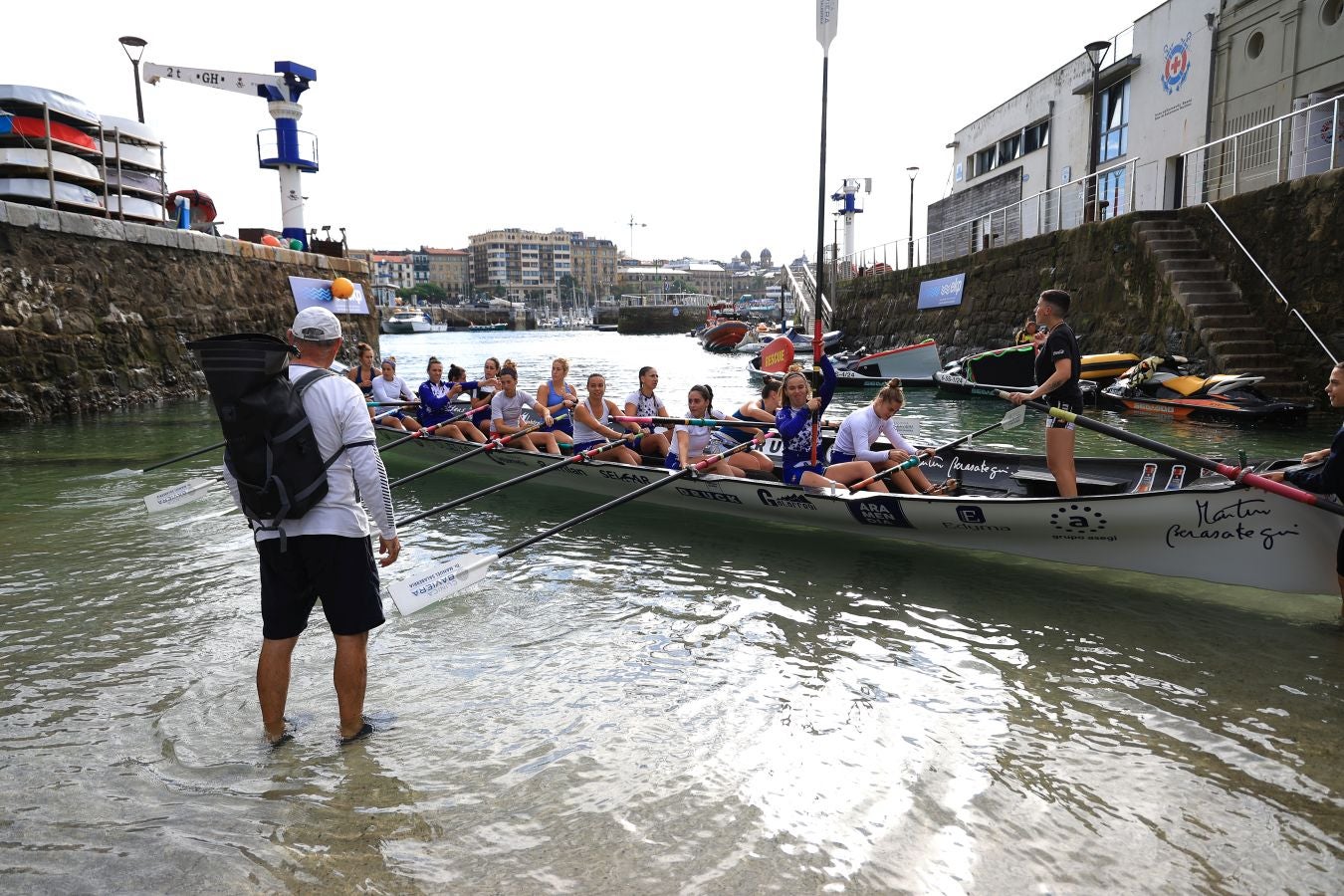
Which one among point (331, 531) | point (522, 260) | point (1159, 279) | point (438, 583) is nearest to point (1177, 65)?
point (1159, 279)

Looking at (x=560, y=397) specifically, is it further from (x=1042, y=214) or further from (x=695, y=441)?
(x=1042, y=214)

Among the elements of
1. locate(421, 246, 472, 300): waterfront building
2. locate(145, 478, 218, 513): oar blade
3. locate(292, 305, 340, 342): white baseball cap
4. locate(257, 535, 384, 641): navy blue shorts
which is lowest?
locate(145, 478, 218, 513): oar blade

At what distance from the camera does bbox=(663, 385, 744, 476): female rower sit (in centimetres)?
906

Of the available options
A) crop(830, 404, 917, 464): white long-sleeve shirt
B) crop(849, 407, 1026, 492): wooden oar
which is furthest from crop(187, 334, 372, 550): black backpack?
crop(830, 404, 917, 464): white long-sleeve shirt

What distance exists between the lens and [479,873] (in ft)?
10.6

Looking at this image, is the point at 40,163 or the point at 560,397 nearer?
the point at 560,397

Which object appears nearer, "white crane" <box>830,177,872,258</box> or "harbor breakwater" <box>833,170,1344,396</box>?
"harbor breakwater" <box>833,170,1344,396</box>

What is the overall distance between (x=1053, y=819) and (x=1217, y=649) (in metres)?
2.61

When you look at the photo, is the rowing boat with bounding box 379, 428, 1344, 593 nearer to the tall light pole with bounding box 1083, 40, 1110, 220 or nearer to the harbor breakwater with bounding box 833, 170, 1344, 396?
the harbor breakwater with bounding box 833, 170, 1344, 396

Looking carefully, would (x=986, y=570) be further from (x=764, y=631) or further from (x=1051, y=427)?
(x=764, y=631)

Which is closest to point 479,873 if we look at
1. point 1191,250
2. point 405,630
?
point 405,630

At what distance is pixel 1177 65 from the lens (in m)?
22.2

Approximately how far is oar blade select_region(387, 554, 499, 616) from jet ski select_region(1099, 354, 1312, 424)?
13.4 m

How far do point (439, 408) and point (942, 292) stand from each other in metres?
21.2
